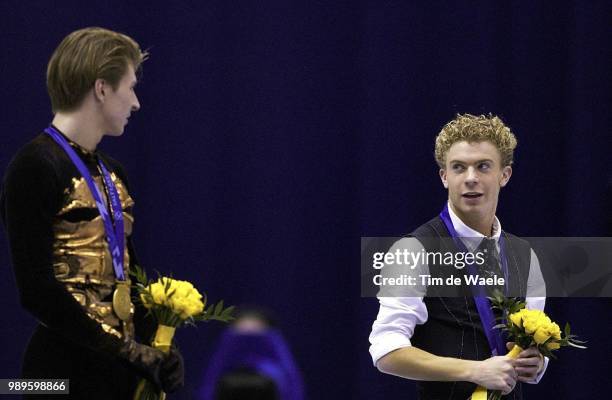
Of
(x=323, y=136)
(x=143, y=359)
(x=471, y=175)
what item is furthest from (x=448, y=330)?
(x=323, y=136)

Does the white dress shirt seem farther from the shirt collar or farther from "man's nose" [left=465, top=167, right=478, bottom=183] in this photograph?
"man's nose" [left=465, top=167, right=478, bottom=183]

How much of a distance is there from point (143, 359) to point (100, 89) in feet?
2.02

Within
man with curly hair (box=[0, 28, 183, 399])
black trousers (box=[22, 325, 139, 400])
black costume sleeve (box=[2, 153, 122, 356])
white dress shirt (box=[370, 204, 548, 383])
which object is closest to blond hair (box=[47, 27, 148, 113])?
man with curly hair (box=[0, 28, 183, 399])

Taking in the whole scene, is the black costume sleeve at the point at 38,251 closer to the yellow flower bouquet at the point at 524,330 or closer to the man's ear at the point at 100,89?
the man's ear at the point at 100,89

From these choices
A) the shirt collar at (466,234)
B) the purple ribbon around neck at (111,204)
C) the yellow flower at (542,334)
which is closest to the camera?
the purple ribbon around neck at (111,204)

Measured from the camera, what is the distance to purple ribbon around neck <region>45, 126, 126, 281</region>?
6.98ft

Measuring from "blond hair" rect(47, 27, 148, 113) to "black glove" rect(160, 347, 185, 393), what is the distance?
0.61 metres

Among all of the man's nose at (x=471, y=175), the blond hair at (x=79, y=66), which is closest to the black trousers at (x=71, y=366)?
the blond hair at (x=79, y=66)

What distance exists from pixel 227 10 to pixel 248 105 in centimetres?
40

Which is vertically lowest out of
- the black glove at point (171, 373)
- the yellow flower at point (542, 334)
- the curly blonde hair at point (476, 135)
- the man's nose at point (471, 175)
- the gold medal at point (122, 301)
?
the black glove at point (171, 373)

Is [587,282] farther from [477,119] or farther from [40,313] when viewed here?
[40,313]

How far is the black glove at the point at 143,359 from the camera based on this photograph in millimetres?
2074

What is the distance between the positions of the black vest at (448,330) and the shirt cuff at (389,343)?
0.10 metres

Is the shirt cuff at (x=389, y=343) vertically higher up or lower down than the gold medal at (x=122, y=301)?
lower down
